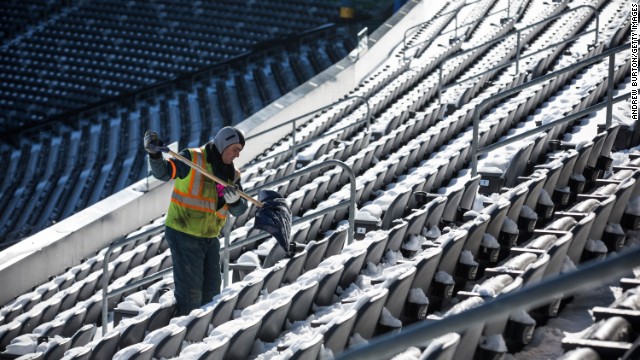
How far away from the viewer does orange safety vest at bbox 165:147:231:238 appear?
19.8ft

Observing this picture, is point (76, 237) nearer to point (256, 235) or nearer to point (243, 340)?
point (256, 235)

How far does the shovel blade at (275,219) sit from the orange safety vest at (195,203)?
0.28 metres

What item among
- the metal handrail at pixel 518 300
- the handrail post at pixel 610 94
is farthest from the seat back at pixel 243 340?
the handrail post at pixel 610 94

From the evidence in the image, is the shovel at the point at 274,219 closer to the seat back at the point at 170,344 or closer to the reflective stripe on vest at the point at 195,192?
the reflective stripe on vest at the point at 195,192

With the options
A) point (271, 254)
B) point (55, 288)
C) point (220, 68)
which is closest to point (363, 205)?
point (271, 254)

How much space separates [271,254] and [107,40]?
1556cm

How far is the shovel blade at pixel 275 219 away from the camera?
608cm

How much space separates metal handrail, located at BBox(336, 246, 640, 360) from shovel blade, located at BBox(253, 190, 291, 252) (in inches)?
147

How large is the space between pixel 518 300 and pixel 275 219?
394 cm

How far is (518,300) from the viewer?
2.22 meters

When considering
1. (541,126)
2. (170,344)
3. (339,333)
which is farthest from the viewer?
(541,126)

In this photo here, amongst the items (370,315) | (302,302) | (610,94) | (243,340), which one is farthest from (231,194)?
(610,94)

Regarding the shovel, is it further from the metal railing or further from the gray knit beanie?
the metal railing

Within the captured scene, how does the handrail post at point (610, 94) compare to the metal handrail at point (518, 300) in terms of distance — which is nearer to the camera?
the metal handrail at point (518, 300)
